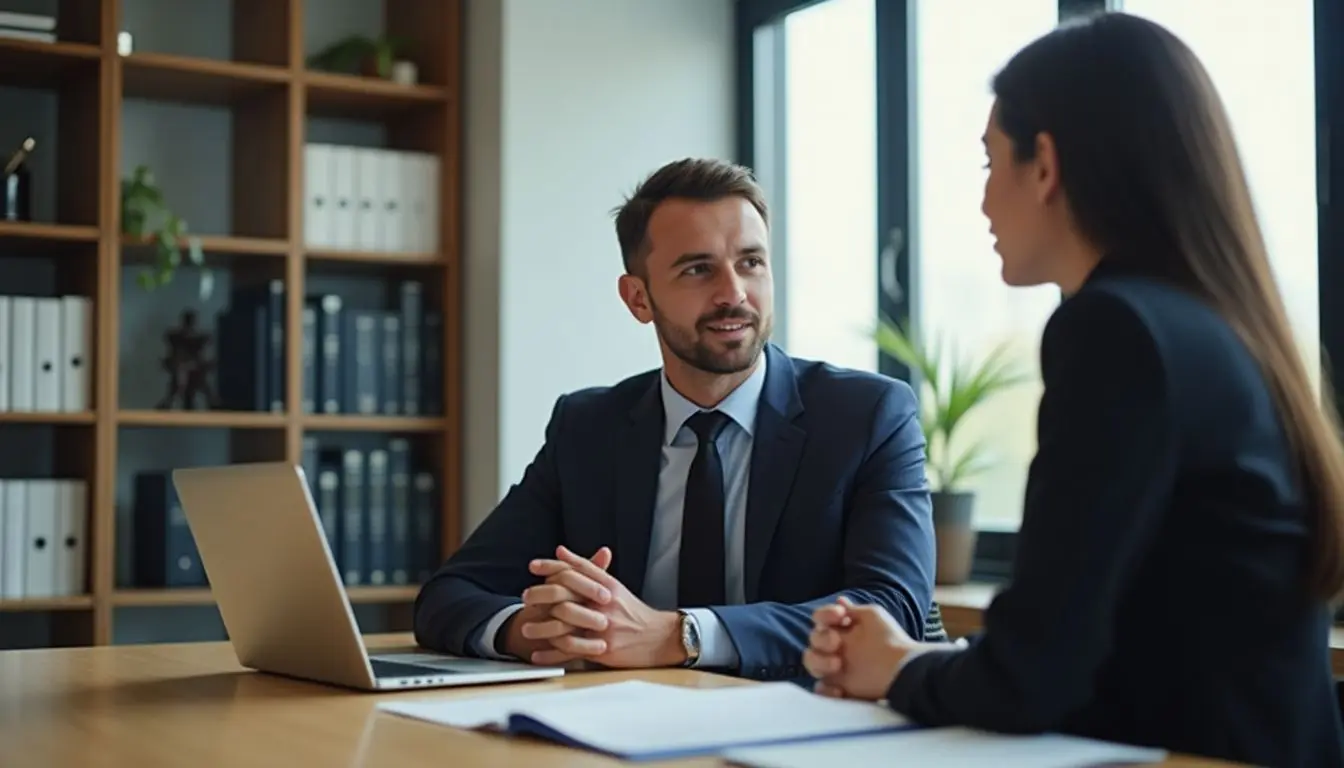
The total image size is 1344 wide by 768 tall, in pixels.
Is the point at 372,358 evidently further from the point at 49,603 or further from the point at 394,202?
the point at 49,603

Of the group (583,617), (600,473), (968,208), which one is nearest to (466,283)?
(968,208)

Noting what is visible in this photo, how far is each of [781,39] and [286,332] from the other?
1504 mm

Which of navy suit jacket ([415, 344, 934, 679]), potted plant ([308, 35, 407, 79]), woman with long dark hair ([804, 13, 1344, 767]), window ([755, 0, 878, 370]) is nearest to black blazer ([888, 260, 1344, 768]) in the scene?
woman with long dark hair ([804, 13, 1344, 767])

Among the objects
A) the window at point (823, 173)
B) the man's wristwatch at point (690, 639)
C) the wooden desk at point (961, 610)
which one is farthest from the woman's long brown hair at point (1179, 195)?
the window at point (823, 173)

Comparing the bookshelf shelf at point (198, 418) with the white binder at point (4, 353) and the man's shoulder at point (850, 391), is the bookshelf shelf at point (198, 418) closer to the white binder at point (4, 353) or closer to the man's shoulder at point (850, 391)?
the white binder at point (4, 353)

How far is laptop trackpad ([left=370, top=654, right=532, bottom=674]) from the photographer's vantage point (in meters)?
1.90

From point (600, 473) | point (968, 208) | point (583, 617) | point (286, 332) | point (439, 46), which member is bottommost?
point (583, 617)

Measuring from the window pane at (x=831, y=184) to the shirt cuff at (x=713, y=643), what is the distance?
83.6 inches

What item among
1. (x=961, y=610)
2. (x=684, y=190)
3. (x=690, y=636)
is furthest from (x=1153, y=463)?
(x=961, y=610)

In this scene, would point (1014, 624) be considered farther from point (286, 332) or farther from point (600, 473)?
point (286, 332)

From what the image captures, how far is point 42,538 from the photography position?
3.72 metres

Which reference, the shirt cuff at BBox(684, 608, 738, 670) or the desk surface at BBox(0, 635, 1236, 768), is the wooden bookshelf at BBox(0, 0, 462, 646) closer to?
the desk surface at BBox(0, 635, 1236, 768)

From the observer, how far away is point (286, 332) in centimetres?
397

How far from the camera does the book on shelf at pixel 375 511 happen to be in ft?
13.2
